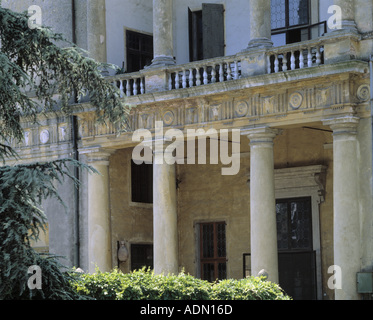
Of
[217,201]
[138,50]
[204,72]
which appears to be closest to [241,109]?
[204,72]

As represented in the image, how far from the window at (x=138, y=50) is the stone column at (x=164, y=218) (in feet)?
14.5

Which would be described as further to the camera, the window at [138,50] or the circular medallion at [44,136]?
the window at [138,50]

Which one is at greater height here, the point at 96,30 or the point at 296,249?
the point at 96,30

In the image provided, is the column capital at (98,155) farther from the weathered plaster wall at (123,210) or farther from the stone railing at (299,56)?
the stone railing at (299,56)

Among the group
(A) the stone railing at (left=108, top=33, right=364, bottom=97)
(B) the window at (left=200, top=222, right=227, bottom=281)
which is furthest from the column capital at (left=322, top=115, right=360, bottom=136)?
(B) the window at (left=200, top=222, right=227, bottom=281)

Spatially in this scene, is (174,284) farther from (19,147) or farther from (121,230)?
(19,147)

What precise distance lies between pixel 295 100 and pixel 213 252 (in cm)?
750

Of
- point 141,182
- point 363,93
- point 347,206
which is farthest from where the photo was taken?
point 141,182

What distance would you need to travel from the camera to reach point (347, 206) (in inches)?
782

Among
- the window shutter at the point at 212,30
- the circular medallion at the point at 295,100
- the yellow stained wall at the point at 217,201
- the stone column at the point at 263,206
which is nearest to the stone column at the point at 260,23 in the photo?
the circular medallion at the point at 295,100

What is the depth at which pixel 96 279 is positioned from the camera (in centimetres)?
1644

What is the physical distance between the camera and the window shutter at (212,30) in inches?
980

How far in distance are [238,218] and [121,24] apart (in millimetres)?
6820

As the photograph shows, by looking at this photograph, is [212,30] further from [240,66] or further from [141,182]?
[141,182]
